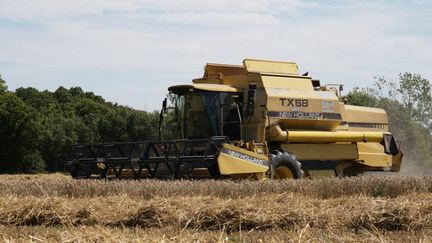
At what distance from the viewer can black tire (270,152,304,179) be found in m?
14.9

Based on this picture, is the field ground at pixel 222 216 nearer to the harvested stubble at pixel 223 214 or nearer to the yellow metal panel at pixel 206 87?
the harvested stubble at pixel 223 214

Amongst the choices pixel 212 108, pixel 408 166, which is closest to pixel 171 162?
pixel 212 108

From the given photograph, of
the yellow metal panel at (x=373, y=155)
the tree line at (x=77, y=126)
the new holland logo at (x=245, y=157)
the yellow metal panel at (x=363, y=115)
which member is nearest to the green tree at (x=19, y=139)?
the tree line at (x=77, y=126)

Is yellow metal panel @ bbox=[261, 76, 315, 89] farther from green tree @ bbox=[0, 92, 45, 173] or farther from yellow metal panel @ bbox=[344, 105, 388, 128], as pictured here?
green tree @ bbox=[0, 92, 45, 173]

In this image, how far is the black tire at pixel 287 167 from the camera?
14898 millimetres

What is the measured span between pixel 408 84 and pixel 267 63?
2761 centimetres

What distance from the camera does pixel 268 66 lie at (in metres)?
16.3

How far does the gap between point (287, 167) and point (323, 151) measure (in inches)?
67.2

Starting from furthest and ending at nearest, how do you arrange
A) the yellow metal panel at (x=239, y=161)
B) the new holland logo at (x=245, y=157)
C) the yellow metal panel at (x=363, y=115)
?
the yellow metal panel at (x=363, y=115)
the new holland logo at (x=245, y=157)
the yellow metal panel at (x=239, y=161)

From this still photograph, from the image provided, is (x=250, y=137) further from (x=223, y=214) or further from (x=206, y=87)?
(x=223, y=214)

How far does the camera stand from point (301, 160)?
15898 millimetres

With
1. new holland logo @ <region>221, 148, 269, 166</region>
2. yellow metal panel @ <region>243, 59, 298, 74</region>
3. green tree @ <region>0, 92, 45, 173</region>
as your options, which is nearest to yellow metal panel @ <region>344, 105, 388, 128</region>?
yellow metal panel @ <region>243, 59, 298, 74</region>

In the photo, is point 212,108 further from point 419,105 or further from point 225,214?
point 419,105

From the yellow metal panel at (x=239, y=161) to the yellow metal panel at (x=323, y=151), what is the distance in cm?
151
